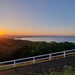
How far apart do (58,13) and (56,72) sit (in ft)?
24.2

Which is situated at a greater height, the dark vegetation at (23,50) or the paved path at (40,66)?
the dark vegetation at (23,50)

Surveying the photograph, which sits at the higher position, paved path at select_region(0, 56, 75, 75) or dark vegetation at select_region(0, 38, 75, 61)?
dark vegetation at select_region(0, 38, 75, 61)

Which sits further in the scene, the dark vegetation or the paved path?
the dark vegetation

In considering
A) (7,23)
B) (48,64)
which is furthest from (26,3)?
(48,64)

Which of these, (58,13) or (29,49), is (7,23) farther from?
(58,13)

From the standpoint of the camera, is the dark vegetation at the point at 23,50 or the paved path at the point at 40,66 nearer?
the paved path at the point at 40,66

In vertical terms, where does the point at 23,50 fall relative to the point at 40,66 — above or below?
above

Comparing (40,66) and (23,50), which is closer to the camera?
(40,66)

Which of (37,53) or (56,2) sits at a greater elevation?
(56,2)

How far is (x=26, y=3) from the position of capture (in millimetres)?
12219

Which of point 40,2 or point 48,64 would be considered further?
point 40,2

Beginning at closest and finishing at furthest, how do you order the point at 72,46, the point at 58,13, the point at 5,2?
the point at 5,2, the point at 58,13, the point at 72,46

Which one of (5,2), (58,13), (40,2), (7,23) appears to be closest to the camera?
(5,2)

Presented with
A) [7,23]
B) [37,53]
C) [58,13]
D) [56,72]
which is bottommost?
[56,72]
